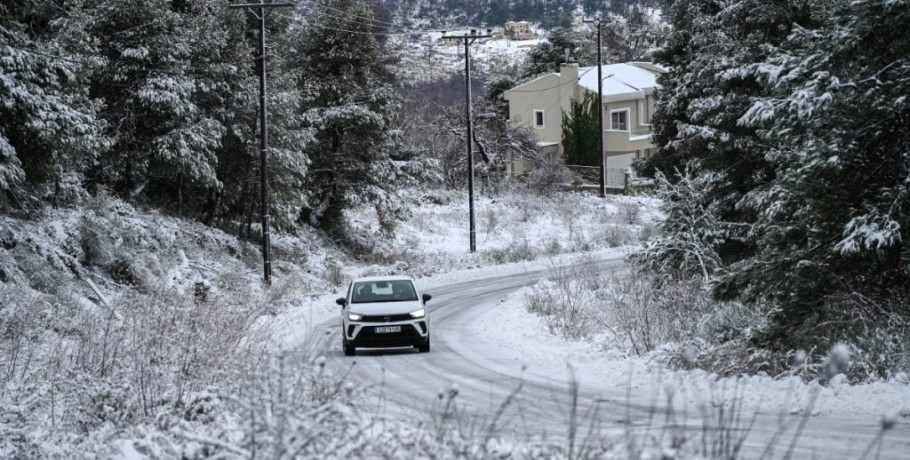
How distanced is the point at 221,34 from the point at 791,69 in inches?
1037

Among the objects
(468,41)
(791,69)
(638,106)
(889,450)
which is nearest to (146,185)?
(468,41)

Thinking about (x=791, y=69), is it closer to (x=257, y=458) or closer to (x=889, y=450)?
(x=889, y=450)

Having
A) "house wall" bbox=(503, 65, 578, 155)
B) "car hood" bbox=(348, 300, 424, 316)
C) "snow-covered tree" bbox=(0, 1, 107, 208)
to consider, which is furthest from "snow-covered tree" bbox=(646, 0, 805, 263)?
"house wall" bbox=(503, 65, 578, 155)

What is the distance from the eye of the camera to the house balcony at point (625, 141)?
66.2 meters

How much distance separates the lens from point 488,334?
22.6 meters

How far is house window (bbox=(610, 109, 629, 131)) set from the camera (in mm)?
67125

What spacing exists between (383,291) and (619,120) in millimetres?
49860

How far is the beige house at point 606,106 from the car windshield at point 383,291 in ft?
153

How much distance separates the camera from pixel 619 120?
221 ft

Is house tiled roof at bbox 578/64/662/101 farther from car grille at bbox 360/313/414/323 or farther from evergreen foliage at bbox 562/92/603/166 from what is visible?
car grille at bbox 360/313/414/323

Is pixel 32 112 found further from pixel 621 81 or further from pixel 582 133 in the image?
pixel 621 81

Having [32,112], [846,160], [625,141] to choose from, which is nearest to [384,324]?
[846,160]

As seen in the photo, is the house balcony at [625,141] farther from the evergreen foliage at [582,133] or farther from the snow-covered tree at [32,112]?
the snow-covered tree at [32,112]

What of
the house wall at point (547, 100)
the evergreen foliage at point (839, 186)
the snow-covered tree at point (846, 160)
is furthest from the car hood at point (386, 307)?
the house wall at point (547, 100)
